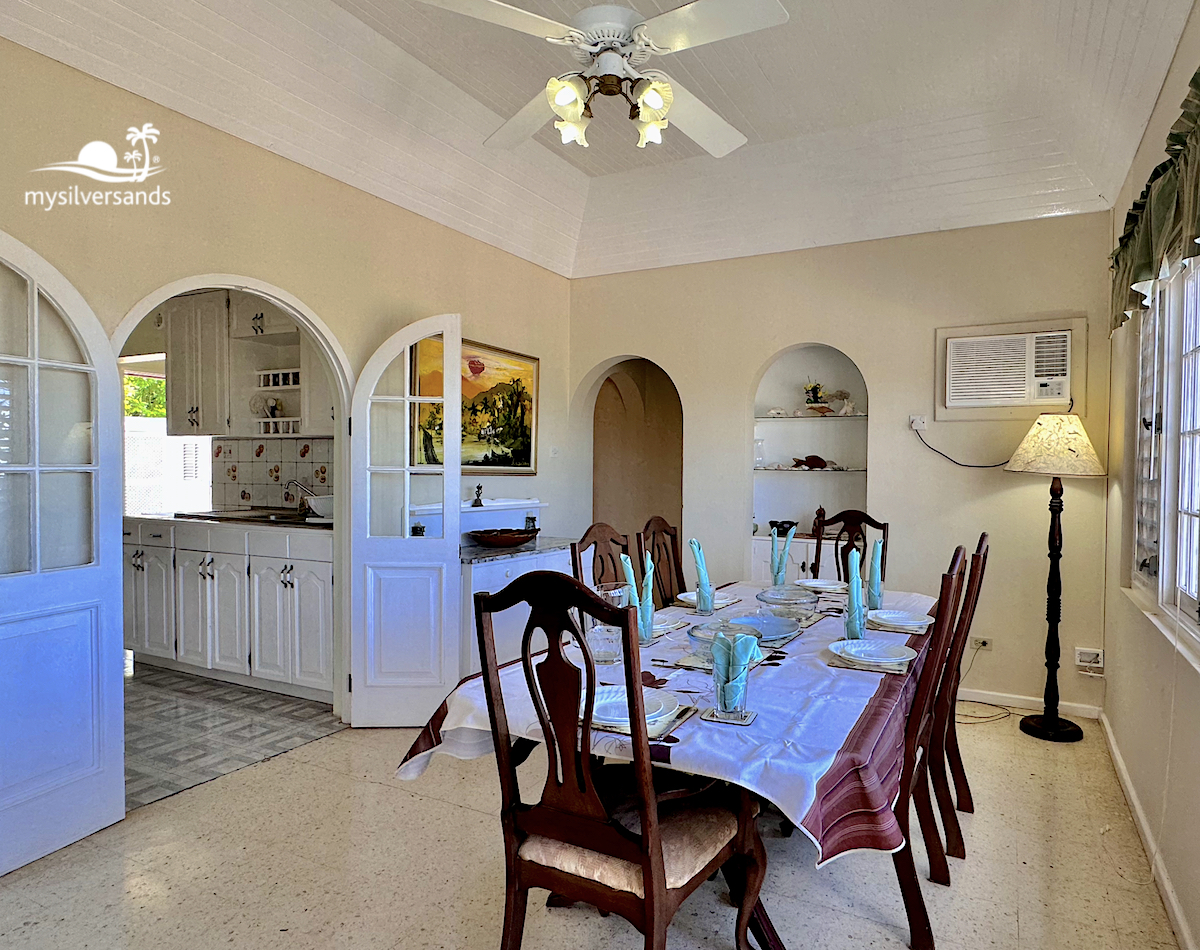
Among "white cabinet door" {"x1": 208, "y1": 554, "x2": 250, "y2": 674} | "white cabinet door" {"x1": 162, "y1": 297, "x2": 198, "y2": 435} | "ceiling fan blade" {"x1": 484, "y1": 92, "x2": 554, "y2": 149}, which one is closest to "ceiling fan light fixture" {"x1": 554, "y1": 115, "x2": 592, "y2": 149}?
"ceiling fan blade" {"x1": 484, "y1": 92, "x2": 554, "y2": 149}

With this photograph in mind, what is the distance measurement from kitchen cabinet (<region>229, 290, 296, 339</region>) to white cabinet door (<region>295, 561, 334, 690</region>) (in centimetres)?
167

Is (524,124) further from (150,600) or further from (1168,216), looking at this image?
(150,600)

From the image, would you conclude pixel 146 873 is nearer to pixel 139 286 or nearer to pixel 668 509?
pixel 139 286

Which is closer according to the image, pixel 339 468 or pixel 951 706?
pixel 951 706

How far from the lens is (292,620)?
13.1 ft

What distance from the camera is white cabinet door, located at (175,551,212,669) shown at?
429 centimetres

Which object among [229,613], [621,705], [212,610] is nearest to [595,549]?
[621,705]

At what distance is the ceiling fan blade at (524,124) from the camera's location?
8.48ft

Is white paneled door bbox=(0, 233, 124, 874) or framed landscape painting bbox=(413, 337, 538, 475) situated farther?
framed landscape painting bbox=(413, 337, 538, 475)

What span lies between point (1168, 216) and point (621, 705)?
77.6 inches

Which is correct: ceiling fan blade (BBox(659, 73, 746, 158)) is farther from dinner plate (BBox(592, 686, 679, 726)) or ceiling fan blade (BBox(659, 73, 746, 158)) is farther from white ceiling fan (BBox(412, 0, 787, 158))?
dinner plate (BBox(592, 686, 679, 726))

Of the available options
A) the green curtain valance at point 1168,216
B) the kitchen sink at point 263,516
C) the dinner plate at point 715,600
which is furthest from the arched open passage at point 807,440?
the kitchen sink at point 263,516

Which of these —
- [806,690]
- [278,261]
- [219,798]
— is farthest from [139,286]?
[806,690]

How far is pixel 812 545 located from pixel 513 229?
107 inches
